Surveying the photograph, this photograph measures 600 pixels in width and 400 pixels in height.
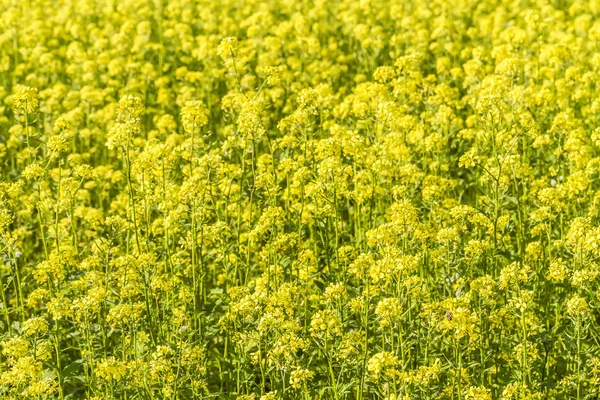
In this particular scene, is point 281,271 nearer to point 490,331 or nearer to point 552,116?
point 490,331

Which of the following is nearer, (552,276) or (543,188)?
(552,276)

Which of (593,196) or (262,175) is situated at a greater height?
(262,175)

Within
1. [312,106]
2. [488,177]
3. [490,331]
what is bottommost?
[490,331]

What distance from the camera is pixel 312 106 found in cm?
724

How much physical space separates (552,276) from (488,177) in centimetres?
120

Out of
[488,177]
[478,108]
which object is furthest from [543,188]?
[478,108]

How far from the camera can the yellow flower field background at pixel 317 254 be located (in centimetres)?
570

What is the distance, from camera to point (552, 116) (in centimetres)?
884

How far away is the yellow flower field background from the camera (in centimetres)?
570

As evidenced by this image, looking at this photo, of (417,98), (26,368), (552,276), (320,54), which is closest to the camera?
(26,368)

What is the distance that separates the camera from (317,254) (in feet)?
24.2

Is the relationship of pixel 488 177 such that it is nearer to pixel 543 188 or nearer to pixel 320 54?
pixel 543 188

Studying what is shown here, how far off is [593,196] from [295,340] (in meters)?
2.96

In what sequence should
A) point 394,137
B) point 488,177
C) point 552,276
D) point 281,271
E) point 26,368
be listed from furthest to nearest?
point 394,137, point 488,177, point 281,271, point 552,276, point 26,368
